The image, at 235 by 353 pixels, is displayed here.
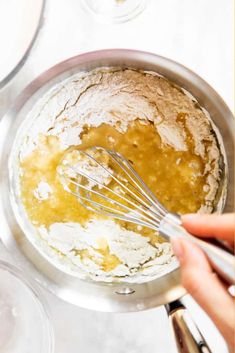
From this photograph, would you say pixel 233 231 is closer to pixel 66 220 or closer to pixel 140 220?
pixel 140 220

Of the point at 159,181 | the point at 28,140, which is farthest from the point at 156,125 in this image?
the point at 28,140

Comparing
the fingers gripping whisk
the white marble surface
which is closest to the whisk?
the fingers gripping whisk

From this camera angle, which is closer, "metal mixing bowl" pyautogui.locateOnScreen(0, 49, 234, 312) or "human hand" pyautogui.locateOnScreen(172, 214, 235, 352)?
"human hand" pyautogui.locateOnScreen(172, 214, 235, 352)

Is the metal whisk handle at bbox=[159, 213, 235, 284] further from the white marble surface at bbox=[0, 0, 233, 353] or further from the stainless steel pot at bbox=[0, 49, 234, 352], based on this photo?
the white marble surface at bbox=[0, 0, 233, 353]

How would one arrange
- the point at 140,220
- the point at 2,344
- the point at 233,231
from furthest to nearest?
the point at 2,344, the point at 140,220, the point at 233,231

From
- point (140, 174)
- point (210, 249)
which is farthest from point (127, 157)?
point (210, 249)

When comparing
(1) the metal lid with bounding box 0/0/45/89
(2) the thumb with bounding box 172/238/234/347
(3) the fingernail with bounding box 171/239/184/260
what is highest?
(1) the metal lid with bounding box 0/0/45/89

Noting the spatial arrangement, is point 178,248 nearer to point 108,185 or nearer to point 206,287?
point 206,287
